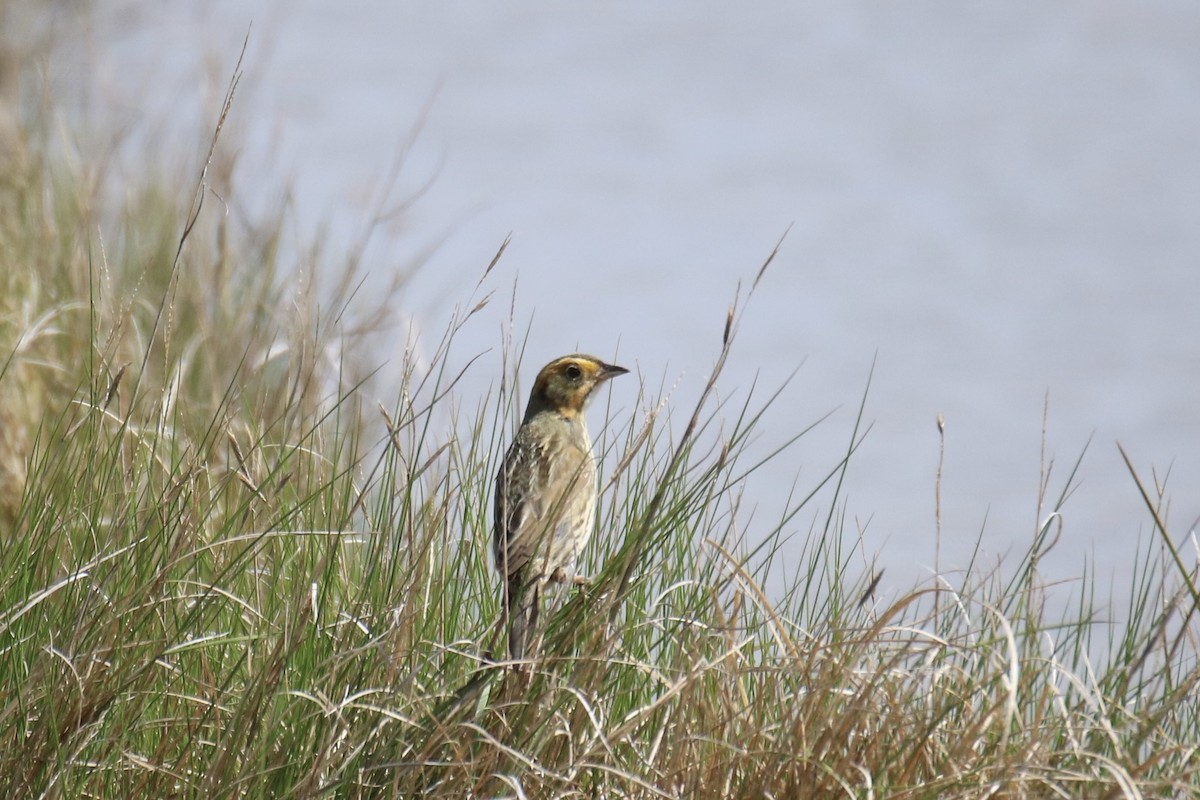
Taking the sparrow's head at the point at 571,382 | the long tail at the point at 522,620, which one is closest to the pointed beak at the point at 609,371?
the sparrow's head at the point at 571,382

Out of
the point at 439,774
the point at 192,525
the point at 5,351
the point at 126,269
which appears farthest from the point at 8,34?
the point at 439,774

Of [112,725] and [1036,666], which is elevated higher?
[1036,666]

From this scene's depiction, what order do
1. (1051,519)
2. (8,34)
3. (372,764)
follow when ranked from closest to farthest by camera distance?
1. (372,764)
2. (1051,519)
3. (8,34)

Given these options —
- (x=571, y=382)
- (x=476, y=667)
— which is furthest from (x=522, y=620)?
(x=571, y=382)

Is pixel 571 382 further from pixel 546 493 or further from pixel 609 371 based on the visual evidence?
pixel 546 493

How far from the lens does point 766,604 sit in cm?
341

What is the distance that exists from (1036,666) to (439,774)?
4.48 ft

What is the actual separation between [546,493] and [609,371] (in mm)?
865

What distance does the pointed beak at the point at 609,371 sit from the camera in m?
5.12

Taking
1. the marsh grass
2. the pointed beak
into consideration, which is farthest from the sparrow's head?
the marsh grass

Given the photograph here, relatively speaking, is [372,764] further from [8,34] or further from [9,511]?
[8,34]

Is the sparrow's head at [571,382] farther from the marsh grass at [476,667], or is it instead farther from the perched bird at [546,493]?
the marsh grass at [476,667]

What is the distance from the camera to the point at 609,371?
5344mm

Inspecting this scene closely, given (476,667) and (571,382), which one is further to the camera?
(571,382)
